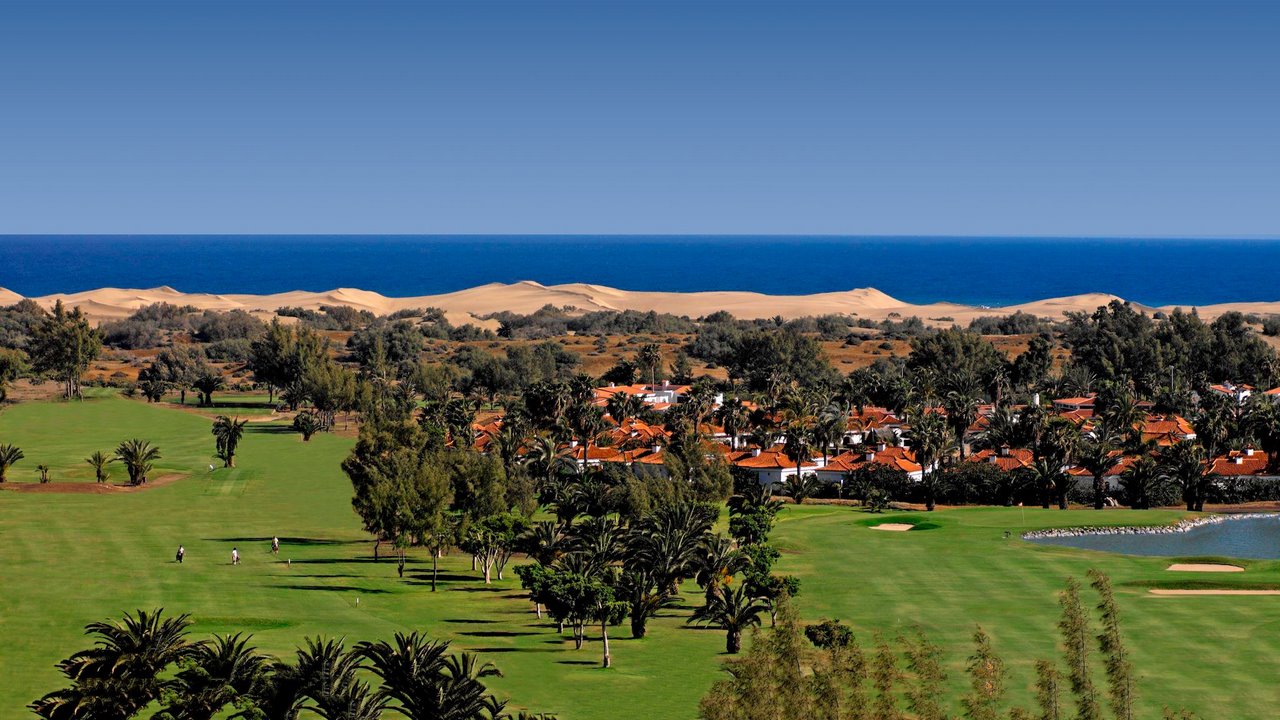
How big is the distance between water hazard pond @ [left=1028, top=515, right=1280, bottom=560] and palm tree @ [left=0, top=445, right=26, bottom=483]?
74064 millimetres

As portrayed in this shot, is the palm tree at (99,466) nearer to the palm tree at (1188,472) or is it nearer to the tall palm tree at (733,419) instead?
the tall palm tree at (733,419)

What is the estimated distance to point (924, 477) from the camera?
345 ft

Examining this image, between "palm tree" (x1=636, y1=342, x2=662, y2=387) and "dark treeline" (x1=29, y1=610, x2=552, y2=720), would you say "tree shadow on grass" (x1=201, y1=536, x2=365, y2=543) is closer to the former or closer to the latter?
"dark treeline" (x1=29, y1=610, x2=552, y2=720)

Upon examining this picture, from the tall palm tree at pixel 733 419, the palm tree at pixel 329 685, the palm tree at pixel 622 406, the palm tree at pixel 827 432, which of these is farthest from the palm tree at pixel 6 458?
the palm tree at pixel 329 685

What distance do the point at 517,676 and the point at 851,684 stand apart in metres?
21.5

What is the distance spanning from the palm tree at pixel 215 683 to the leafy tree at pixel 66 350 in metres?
122

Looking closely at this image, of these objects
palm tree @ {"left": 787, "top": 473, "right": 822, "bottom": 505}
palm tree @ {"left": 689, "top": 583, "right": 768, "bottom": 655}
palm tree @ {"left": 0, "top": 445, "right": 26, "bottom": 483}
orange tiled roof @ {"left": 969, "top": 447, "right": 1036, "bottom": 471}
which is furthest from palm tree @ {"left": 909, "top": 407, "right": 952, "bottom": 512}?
palm tree @ {"left": 0, "top": 445, "right": 26, "bottom": 483}

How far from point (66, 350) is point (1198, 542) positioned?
117m

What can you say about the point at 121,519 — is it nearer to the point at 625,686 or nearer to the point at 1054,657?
the point at 625,686

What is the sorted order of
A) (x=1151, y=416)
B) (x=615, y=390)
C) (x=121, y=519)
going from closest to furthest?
Result: (x=121, y=519), (x=1151, y=416), (x=615, y=390)

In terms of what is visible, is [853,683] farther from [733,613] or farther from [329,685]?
[733,613]

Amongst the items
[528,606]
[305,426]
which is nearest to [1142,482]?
[528,606]

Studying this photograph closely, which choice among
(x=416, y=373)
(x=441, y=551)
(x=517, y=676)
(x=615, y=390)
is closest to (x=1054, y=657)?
(x=517, y=676)

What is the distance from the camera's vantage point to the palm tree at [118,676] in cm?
4088
